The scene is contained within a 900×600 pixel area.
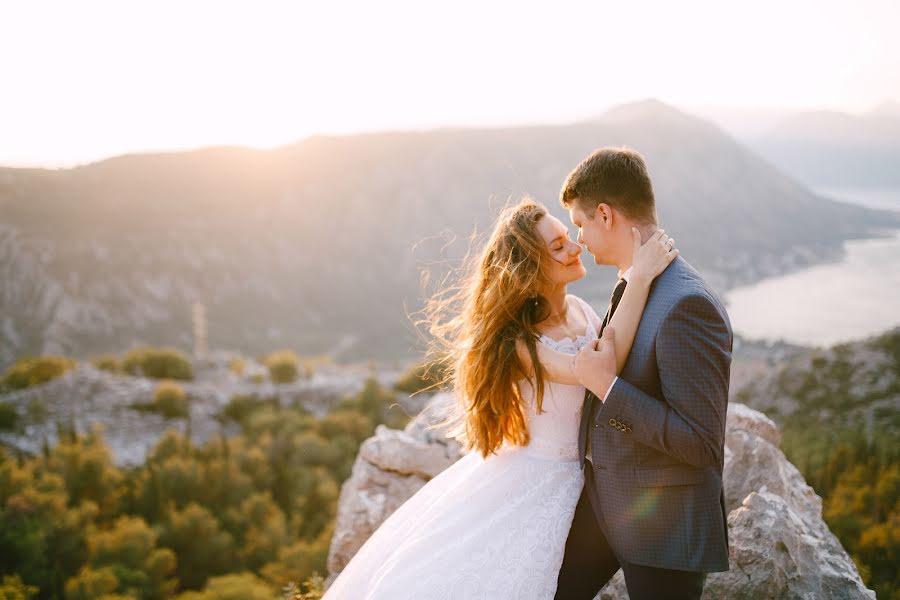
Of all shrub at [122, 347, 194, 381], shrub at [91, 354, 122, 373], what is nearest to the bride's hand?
shrub at [122, 347, 194, 381]

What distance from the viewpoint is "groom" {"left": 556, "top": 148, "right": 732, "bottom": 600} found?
2.00 m

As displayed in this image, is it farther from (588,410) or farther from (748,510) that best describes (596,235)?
(748,510)

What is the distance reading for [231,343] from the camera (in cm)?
7038

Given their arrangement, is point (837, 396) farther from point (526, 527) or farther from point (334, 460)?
point (526, 527)

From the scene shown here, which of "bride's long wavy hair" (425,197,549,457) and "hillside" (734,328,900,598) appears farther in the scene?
"hillside" (734,328,900,598)

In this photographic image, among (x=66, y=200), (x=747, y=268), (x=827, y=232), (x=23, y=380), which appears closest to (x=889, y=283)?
(x=747, y=268)

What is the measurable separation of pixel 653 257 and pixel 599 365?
44 cm

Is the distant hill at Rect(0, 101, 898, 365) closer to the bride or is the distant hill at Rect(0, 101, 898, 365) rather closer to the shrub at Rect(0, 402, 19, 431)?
the shrub at Rect(0, 402, 19, 431)

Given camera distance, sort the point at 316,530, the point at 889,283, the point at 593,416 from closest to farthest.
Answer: the point at 593,416 → the point at 316,530 → the point at 889,283

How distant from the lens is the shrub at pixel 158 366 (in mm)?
30797

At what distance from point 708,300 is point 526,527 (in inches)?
47.7

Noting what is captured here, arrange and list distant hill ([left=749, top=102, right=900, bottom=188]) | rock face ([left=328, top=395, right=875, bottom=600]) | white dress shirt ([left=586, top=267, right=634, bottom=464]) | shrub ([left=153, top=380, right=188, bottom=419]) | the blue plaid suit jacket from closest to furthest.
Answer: the blue plaid suit jacket < white dress shirt ([left=586, top=267, right=634, bottom=464]) < rock face ([left=328, top=395, right=875, bottom=600]) < shrub ([left=153, top=380, right=188, bottom=419]) < distant hill ([left=749, top=102, right=900, bottom=188])

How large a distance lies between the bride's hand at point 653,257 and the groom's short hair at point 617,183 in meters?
0.13

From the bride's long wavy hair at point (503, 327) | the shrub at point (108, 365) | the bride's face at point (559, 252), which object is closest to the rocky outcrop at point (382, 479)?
the bride's long wavy hair at point (503, 327)
